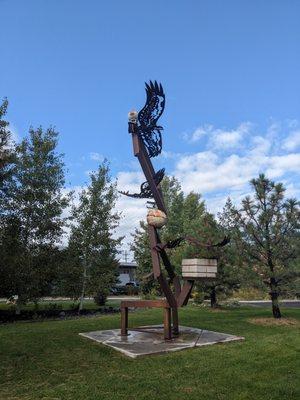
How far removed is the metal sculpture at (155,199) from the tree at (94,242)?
8918mm

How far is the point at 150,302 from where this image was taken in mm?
9336

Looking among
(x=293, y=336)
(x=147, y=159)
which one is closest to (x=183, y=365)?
(x=293, y=336)

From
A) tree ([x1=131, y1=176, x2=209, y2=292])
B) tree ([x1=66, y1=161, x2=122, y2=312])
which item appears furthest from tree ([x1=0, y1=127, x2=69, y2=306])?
tree ([x1=131, y1=176, x2=209, y2=292])

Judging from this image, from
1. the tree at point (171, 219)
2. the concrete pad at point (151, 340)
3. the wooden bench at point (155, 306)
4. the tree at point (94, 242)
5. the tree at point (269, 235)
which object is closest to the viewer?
the concrete pad at point (151, 340)

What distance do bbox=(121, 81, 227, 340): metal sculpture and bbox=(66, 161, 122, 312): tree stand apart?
8918 mm

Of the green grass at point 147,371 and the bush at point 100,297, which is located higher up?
the bush at point 100,297

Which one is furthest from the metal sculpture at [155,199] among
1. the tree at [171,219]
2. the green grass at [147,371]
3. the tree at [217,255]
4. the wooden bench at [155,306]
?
the tree at [171,219]

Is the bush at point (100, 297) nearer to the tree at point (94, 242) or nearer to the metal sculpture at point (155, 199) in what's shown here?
the tree at point (94, 242)

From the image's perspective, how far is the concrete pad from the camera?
792 cm

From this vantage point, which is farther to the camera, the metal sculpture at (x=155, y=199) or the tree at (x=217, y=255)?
the tree at (x=217, y=255)

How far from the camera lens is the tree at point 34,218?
15.6 metres

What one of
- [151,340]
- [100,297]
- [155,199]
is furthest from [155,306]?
[100,297]

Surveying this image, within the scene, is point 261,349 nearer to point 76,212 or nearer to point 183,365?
point 183,365

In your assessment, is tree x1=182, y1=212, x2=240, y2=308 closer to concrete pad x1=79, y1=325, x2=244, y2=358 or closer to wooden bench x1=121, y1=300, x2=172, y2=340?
A: concrete pad x1=79, y1=325, x2=244, y2=358
